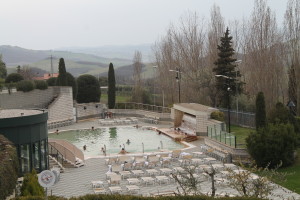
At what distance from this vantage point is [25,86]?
47.4m

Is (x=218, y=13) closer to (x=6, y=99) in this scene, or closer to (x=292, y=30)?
(x=292, y=30)

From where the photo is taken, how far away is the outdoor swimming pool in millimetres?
34375

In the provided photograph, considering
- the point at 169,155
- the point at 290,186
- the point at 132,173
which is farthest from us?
the point at 169,155

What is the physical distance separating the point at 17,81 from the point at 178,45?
21.1 meters

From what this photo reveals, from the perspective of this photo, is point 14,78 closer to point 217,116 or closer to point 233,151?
point 217,116

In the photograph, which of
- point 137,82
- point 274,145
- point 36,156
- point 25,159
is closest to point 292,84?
point 274,145

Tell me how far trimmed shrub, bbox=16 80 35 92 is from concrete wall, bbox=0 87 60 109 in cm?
43

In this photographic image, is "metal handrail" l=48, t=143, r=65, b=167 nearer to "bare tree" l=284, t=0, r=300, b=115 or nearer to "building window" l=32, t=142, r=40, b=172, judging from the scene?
"building window" l=32, t=142, r=40, b=172

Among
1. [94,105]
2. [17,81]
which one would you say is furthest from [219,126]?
[17,81]

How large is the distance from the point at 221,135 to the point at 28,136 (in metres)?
13.6

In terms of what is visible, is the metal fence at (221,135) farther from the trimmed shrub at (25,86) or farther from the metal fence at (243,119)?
the trimmed shrub at (25,86)

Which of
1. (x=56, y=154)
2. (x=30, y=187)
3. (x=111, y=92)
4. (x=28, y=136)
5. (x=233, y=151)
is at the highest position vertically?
(x=111, y=92)

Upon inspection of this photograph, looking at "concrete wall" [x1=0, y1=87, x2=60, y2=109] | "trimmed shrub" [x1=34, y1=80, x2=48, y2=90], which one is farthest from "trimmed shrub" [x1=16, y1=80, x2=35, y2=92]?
"trimmed shrub" [x1=34, y1=80, x2=48, y2=90]

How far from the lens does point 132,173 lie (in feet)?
82.7
